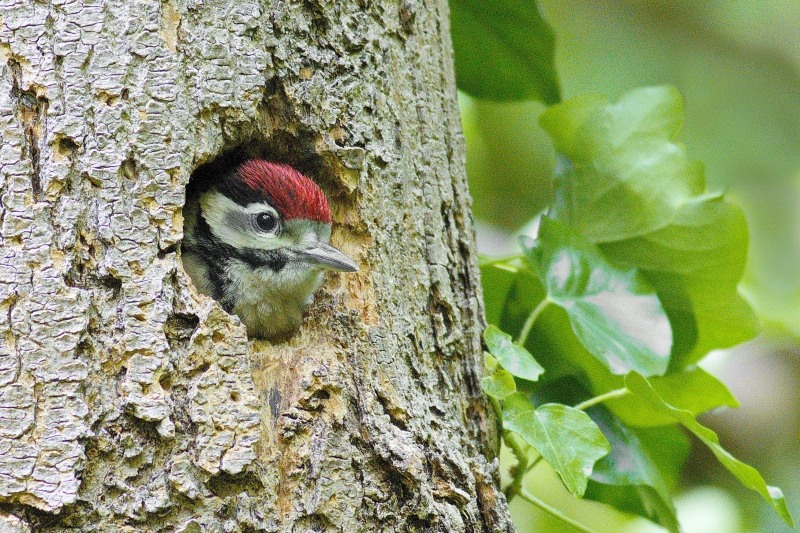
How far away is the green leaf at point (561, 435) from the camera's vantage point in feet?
7.22

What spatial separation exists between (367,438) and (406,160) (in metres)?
0.83

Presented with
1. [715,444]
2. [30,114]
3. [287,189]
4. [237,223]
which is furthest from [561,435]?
[30,114]

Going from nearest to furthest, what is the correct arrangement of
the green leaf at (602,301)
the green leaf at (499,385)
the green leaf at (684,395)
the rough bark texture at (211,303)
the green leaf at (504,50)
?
the rough bark texture at (211,303) → the green leaf at (499,385) → the green leaf at (602,301) → the green leaf at (684,395) → the green leaf at (504,50)

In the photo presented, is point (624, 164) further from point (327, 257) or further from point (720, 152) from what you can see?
point (720, 152)

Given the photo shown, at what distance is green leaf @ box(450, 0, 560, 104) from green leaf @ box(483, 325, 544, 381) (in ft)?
4.38

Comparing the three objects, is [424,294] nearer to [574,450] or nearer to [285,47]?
[574,450]

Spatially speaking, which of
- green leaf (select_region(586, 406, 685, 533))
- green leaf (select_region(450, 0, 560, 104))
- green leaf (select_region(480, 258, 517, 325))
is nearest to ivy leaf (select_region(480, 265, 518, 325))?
green leaf (select_region(480, 258, 517, 325))

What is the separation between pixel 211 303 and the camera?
2.05 meters

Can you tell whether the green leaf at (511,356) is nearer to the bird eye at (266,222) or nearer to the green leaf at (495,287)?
the green leaf at (495,287)

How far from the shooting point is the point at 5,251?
6.27ft

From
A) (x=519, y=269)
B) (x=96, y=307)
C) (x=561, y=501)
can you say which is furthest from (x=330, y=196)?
(x=561, y=501)

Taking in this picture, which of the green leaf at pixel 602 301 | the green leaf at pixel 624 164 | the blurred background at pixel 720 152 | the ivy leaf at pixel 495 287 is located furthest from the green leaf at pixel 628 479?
the blurred background at pixel 720 152

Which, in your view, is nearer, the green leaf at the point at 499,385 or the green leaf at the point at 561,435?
the green leaf at the point at 561,435

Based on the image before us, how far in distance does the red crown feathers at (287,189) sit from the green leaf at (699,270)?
1.04m
